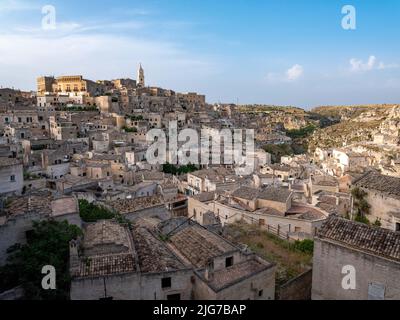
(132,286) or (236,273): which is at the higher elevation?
(132,286)

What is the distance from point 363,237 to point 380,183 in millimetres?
6775

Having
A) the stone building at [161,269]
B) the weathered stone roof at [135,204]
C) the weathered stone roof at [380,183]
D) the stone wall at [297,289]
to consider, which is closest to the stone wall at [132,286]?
the stone building at [161,269]

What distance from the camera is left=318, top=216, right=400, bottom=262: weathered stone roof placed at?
10.3 meters

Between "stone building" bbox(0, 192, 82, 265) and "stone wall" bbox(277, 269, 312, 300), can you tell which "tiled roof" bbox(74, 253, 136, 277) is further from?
"stone wall" bbox(277, 269, 312, 300)

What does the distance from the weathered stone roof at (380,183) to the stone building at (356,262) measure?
5.26m

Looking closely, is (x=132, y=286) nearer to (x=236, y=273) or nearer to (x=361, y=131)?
(x=236, y=273)

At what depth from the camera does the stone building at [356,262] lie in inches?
395

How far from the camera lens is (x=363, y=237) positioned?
1098 centimetres

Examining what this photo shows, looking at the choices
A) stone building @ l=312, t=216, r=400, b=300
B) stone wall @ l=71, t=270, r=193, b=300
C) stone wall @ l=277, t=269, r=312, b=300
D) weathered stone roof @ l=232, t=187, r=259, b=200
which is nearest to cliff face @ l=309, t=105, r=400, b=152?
weathered stone roof @ l=232, t=187, r=259, b=200

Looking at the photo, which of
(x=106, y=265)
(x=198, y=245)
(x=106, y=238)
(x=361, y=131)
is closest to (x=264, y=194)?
(x=198, y=245)

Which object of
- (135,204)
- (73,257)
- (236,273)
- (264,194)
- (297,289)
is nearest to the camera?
(73,257)
